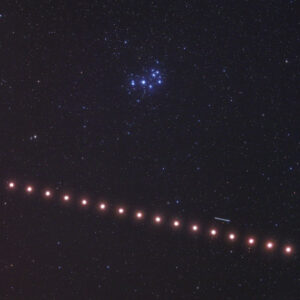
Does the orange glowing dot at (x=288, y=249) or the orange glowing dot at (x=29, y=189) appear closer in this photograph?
the orange glowing dot at (x=288, y=249)

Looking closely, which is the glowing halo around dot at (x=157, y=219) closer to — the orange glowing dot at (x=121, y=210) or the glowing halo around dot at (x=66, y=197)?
the orange glowing dot at (x=121, y=210)

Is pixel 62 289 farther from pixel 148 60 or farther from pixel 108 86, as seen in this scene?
pixel 148 60

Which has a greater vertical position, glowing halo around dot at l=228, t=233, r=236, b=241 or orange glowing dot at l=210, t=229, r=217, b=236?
orange glowing dot at l=210, t=229, r=217, b=236

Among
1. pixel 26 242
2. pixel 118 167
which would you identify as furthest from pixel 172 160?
pixel 26 242

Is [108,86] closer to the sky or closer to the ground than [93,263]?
closer to the sky

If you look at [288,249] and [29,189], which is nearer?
[288,249]

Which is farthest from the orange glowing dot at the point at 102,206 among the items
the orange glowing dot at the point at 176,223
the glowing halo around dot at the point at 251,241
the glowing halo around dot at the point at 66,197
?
the glowing halo around dot at the point at 251,241

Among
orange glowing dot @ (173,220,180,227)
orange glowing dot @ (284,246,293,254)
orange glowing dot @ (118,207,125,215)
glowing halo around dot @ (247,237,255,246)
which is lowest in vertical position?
orange glowing dot @ (284,246,293,254)

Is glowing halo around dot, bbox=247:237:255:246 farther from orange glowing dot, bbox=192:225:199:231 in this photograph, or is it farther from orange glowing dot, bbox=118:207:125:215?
orange glowing dot, bbox=118:207:125:215

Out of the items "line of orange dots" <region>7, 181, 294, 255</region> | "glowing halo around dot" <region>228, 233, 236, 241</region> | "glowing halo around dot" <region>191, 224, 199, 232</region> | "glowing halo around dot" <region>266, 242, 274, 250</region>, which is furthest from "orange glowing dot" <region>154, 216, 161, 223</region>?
"glowing halo around dot" <region>266, 242, 274, 250</region>

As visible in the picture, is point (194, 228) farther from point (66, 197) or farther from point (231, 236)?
point (66, 197)

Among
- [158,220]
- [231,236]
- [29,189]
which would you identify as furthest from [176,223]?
[29,189]
